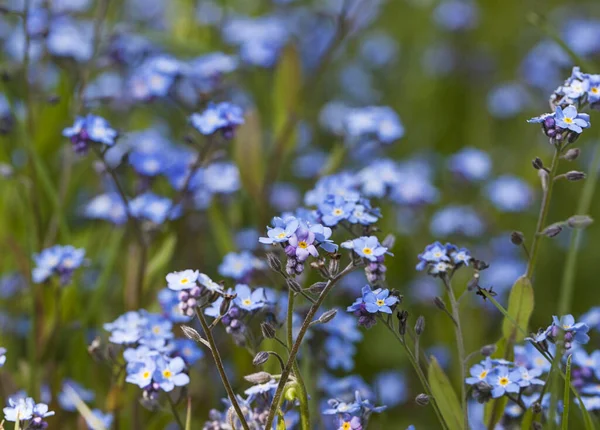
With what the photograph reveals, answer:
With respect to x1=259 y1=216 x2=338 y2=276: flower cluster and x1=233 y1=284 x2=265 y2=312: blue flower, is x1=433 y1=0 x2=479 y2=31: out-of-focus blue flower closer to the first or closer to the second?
x1=233 y1=284 x2=265 y2=312: blue flower

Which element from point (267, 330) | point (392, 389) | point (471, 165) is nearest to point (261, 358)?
point (267, 330)

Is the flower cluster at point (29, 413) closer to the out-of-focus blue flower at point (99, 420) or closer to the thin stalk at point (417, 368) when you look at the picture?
the out-of-focus blue flower at point (99, 420)

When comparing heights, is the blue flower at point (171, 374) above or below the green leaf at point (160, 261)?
below

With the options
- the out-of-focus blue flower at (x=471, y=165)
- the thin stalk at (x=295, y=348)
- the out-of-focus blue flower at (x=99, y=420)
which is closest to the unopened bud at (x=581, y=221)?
the thin stalk at (x=295, y=348)

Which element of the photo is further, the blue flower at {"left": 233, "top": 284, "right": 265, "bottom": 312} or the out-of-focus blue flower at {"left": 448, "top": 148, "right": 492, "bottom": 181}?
the out-of-focus blue flower at {"left": 448, "top": 148, "right": 492, "bottom": 181}

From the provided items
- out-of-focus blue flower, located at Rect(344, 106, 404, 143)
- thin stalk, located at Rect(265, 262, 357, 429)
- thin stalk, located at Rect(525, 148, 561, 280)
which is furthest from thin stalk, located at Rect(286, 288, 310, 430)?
out-of-focus blue flower, located at Rect(344, 106, 404, 143)

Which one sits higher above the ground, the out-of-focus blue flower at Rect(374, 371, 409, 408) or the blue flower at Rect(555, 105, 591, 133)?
the blue flower at Rect(555, 105, 591, 133)
